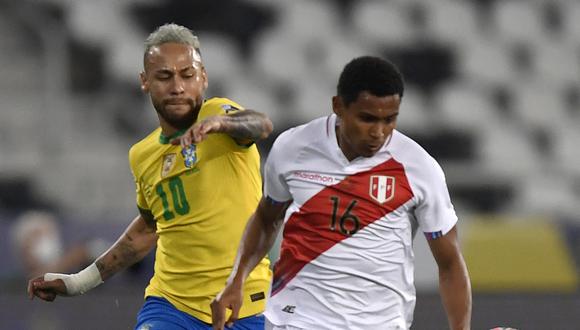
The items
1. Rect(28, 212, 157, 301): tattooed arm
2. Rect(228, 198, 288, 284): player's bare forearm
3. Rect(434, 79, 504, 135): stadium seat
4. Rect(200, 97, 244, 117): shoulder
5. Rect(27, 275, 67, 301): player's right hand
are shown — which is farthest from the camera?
Rect(434, 79, 504, 135): stadium seat

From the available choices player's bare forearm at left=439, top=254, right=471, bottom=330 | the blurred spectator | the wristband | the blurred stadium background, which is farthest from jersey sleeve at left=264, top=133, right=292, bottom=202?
the blurred stadium background

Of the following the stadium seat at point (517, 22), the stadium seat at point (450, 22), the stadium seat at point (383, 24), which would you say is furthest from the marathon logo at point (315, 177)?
the stadium seat at point (517, 22)

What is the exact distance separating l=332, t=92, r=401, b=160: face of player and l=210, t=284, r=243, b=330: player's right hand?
69 centimetres

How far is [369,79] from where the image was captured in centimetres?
397

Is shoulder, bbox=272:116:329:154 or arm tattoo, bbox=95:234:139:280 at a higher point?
shoulder, bbox=272:116:329:154

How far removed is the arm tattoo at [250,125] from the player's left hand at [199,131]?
0.81 ft

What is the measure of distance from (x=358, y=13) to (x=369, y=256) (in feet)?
34.1

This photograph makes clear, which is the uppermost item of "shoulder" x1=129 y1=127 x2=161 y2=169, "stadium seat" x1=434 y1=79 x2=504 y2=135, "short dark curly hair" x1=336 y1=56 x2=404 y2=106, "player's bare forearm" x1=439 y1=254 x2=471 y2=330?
"short dark curly hair" x1=336 y1=56 x2=404 y2=106

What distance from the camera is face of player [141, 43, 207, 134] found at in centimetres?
493

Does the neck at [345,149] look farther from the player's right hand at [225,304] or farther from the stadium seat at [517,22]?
the stadium seat at [517,22]

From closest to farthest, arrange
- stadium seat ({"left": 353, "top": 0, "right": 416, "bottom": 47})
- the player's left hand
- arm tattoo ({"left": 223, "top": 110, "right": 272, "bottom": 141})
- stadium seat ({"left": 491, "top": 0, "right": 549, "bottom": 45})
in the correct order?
the player's left hand
arm tattoo ({"left": 223, "top": 110, "right": 272, "bottom": 141})
stadium seat ({"left": 353, "top": 0, "right": 416, "bottom": 47})
stadium seat ({"left": 491, "top": 0, "right": 549, "bottom": 45})

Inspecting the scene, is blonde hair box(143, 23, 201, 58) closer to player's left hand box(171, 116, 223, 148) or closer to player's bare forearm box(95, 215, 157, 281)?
player's left hand box(171, 116, 223, 148)

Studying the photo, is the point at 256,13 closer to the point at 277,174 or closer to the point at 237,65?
the point at 237,65

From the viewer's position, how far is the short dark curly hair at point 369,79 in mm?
3955
